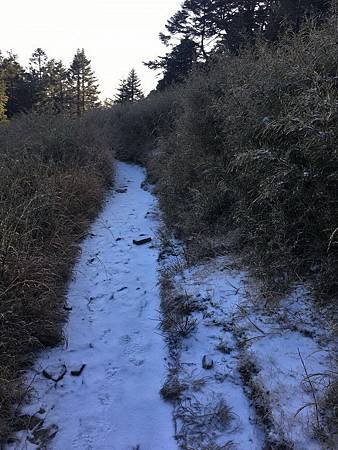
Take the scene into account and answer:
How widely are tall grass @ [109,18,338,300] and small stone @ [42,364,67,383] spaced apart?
222 cm

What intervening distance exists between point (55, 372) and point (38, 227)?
2145 mm

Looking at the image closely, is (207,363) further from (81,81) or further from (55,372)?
(81,81)

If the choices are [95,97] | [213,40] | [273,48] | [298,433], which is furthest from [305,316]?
[95,97]

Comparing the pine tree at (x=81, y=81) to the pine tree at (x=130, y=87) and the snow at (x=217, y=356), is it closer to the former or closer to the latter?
the pine tree at (x=130, y=87)

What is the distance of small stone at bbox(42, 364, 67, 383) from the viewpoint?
3588 millimetres

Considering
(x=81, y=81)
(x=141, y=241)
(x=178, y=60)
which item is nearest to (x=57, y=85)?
(x=81, y=81)

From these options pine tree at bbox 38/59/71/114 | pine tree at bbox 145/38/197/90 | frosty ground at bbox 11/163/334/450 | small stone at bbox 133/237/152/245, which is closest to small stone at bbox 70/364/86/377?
frosty ground at bbox 11/163/334/450

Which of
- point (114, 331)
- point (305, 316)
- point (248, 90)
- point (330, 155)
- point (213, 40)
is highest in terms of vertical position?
point (213, 40)

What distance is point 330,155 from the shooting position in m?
3.45

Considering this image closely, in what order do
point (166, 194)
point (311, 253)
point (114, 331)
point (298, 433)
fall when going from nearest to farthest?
point (298, 433)
point (311, 253)
point (114, 331)
point (166, 194)

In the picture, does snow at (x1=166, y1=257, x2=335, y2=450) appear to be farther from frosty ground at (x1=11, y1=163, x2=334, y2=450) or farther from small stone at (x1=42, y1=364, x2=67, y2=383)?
small stone at (x1=42, y1=364, x2=67, y2=383)

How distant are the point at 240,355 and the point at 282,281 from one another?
0.91 meters

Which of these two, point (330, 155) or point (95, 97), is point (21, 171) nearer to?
point (330, 155)

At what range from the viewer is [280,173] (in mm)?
3846
